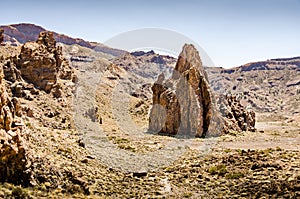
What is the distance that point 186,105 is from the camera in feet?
132

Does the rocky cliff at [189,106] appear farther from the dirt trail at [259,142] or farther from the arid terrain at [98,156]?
the dirt trail at [259,142]

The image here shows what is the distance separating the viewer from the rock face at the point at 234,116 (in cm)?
4302

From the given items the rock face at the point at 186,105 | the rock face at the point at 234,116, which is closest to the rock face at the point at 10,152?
the rock face at the point at 186,105

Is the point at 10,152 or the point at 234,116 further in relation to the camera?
the point at 234,116

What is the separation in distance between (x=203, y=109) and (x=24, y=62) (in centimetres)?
2246

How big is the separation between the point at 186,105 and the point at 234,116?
392 inches

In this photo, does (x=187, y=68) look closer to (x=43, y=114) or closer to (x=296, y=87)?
(x=43, y=114)

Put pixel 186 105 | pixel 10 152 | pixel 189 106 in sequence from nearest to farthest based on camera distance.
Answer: pixel 10 152 < pixel 189 106 < pixel 186 105

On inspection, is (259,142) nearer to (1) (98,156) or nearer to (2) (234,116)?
(2) (234,116)

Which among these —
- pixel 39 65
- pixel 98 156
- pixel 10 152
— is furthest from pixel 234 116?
pixel 10 152

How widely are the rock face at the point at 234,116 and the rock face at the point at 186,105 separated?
3.88 m

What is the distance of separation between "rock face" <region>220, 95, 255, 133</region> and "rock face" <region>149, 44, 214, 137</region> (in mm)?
→ 3876

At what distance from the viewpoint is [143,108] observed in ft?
194

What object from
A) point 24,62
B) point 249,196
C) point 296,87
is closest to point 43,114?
point 24,62
